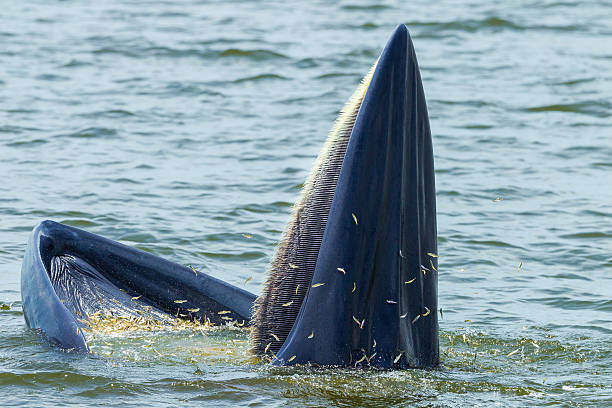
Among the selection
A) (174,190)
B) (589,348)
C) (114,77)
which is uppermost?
(114,77)

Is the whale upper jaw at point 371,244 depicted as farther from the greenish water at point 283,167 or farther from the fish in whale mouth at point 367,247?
the greenish water at point 283,167

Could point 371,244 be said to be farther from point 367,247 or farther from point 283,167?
point 283,167

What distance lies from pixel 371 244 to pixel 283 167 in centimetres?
783

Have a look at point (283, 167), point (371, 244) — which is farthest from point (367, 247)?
point (283, 167)

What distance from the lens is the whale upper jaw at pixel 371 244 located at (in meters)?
5.78

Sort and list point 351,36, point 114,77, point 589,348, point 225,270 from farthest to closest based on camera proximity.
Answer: point 351,36
point 114,77
point 225,270
point 589,348

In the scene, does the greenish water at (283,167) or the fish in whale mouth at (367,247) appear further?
the greenish water at (283,167)

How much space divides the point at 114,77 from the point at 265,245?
8671 millimetres

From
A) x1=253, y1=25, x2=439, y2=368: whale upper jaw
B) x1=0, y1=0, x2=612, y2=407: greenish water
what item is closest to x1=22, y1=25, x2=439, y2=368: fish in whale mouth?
x1=253, y1=25, x2=439, y2=368: whale upper jaw

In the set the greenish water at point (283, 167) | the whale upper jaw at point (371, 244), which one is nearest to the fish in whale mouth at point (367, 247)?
the whale upper jaw at point (371, 244)

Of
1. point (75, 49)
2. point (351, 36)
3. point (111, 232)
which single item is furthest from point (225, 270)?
point (351, 36)

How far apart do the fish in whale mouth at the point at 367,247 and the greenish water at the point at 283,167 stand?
21 centimetres

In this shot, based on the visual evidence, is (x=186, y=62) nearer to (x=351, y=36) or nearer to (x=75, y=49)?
(x=75, y=49)

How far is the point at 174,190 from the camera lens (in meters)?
12.5
